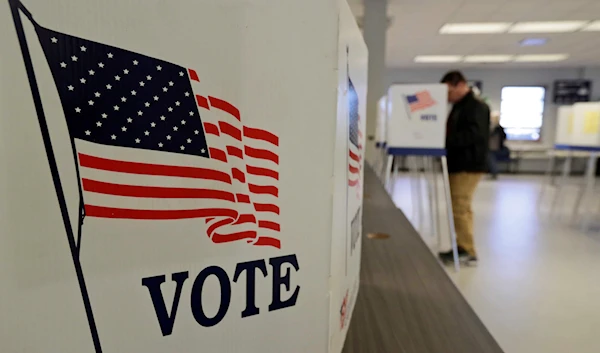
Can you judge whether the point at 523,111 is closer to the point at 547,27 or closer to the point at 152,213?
the point at 547,27

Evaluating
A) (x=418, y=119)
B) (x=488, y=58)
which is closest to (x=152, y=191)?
(x=418, y=119)

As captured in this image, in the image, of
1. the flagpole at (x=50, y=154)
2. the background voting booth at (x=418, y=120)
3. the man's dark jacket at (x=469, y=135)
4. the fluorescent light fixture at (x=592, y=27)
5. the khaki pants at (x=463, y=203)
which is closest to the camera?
the flagpole at (x=50, y=154)

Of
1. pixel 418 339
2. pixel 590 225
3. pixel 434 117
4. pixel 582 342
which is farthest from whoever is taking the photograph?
pixel 590 225

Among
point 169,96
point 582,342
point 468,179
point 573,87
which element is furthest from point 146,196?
point 573,87

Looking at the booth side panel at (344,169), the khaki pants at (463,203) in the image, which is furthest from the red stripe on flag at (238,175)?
the khaki pants at (463,203)

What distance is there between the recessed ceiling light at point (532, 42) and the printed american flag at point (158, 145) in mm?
7985

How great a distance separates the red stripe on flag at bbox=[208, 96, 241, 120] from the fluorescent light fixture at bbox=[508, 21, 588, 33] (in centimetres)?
677

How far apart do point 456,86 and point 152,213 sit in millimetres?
2860

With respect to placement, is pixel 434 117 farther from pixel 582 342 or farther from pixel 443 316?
pixel 443 316

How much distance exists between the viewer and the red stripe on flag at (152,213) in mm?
345

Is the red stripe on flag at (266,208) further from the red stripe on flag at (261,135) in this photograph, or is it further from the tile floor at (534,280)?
the tile floor at (534,280)

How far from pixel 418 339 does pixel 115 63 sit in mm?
592

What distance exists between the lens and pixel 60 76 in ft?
1.07

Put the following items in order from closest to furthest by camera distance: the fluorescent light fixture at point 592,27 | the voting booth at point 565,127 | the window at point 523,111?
the voting booth at point 565,127, the fluorescent light fixture at point 592,27, the window at point 523,111
